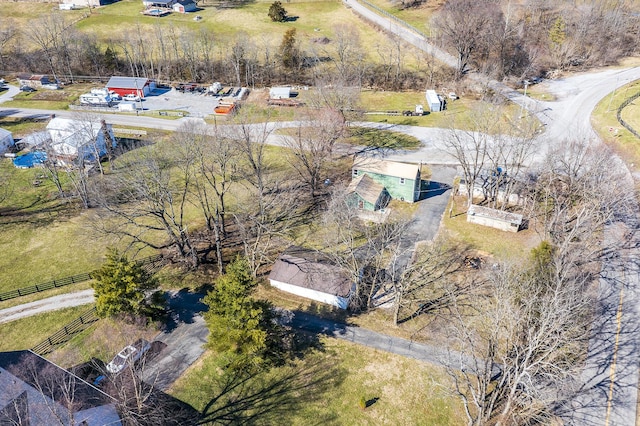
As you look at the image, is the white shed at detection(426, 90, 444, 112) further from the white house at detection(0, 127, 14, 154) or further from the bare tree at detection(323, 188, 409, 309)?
the white house at detection(0, 127, 14, 154)

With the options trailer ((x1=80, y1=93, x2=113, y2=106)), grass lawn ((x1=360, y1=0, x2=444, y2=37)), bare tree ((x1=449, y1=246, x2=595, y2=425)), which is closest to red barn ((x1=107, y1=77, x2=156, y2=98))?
trailer ((x1=80, y1=93, x2=113, y2=106))

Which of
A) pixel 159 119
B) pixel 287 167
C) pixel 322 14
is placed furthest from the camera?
pixel 322 14

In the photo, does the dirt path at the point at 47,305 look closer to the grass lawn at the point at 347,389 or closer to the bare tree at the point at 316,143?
the grass lawn at the point at 347,389

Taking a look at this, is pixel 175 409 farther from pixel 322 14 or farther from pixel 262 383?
pixel 322 14

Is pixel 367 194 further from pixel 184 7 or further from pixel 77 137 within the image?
pixel 184 7

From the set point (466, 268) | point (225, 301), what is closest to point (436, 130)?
point (466, 268)

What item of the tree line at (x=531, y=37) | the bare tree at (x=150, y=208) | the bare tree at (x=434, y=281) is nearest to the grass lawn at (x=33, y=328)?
the bare tree at (x=150, y=208)
